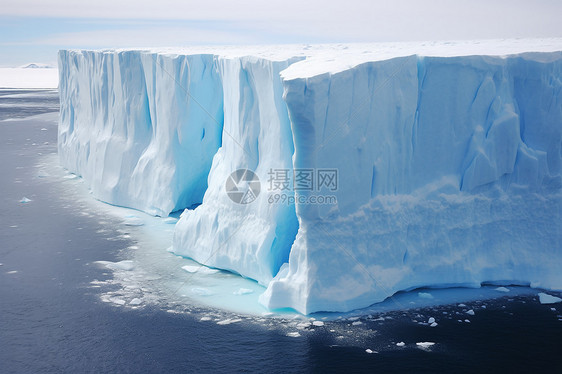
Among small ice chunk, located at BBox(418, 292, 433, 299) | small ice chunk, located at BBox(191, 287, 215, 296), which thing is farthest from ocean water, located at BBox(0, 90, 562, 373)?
small ice chunk, located at BBox(191, 287, 215, 296)

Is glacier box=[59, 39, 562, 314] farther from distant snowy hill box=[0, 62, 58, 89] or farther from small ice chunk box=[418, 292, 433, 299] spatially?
distant snowy hill box=[0, 62, 58, 89]

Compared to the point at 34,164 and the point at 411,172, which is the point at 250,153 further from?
the point at 34,164

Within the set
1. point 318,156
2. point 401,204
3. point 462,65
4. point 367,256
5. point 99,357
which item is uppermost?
point 462,65

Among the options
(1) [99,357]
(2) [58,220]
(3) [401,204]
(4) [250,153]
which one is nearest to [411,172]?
(3) [401,204]

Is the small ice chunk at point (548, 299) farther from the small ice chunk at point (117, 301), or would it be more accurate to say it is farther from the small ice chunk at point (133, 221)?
the small ice chunk at point (133, 221)

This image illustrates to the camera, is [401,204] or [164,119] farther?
[164,119]

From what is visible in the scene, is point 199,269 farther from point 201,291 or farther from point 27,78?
point 27,78
